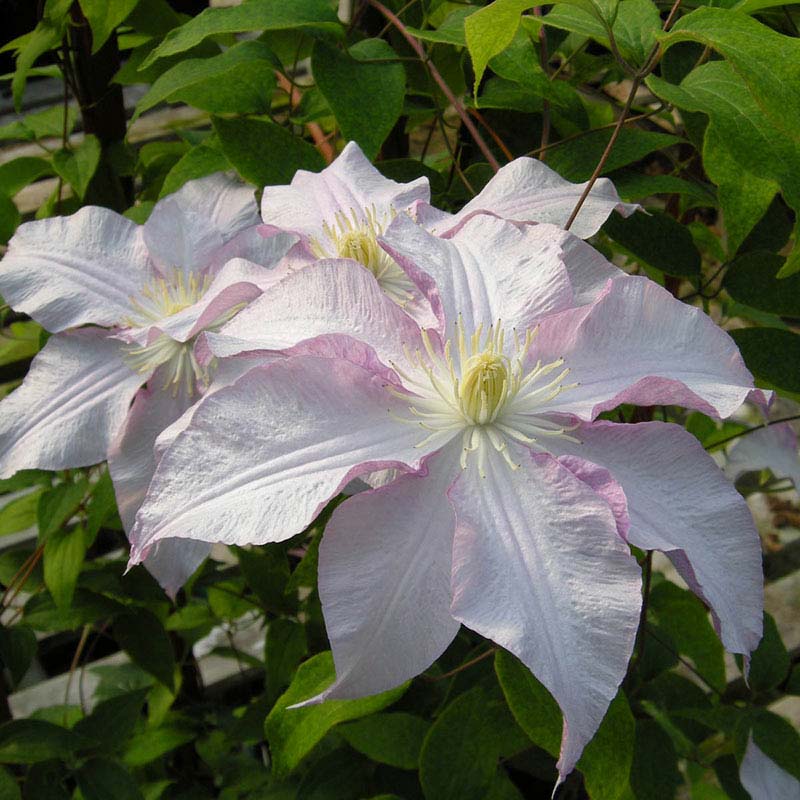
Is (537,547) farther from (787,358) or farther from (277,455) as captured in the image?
(787,358)

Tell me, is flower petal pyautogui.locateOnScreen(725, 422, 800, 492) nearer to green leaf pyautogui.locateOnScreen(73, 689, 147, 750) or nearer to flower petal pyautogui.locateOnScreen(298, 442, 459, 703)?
Result: flower petal pyautogui.locateOnScreen(298, 442, 459, 703)

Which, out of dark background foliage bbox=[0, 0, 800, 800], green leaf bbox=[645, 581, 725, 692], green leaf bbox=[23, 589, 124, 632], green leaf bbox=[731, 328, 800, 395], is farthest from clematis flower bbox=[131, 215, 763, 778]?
green leaf bbox=[23, 589, 124, 632]

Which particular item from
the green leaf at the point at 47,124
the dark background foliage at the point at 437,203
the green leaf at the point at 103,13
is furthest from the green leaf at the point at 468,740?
the green leaf at the point at 47,124

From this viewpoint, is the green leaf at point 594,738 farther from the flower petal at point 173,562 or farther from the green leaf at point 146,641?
the green leaf at point 146,641

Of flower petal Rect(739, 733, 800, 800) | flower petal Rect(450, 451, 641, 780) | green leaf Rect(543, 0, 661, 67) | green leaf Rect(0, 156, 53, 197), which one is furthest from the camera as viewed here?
green leaf Rect(0, 156, 53, 197)

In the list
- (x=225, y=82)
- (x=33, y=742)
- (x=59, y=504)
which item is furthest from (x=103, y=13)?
(x=33, y=742)

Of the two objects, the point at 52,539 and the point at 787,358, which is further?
the point at 52,539

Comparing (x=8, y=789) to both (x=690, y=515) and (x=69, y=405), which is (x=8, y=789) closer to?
(x=69, y=405)

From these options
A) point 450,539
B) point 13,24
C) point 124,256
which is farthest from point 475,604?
point 13,24
